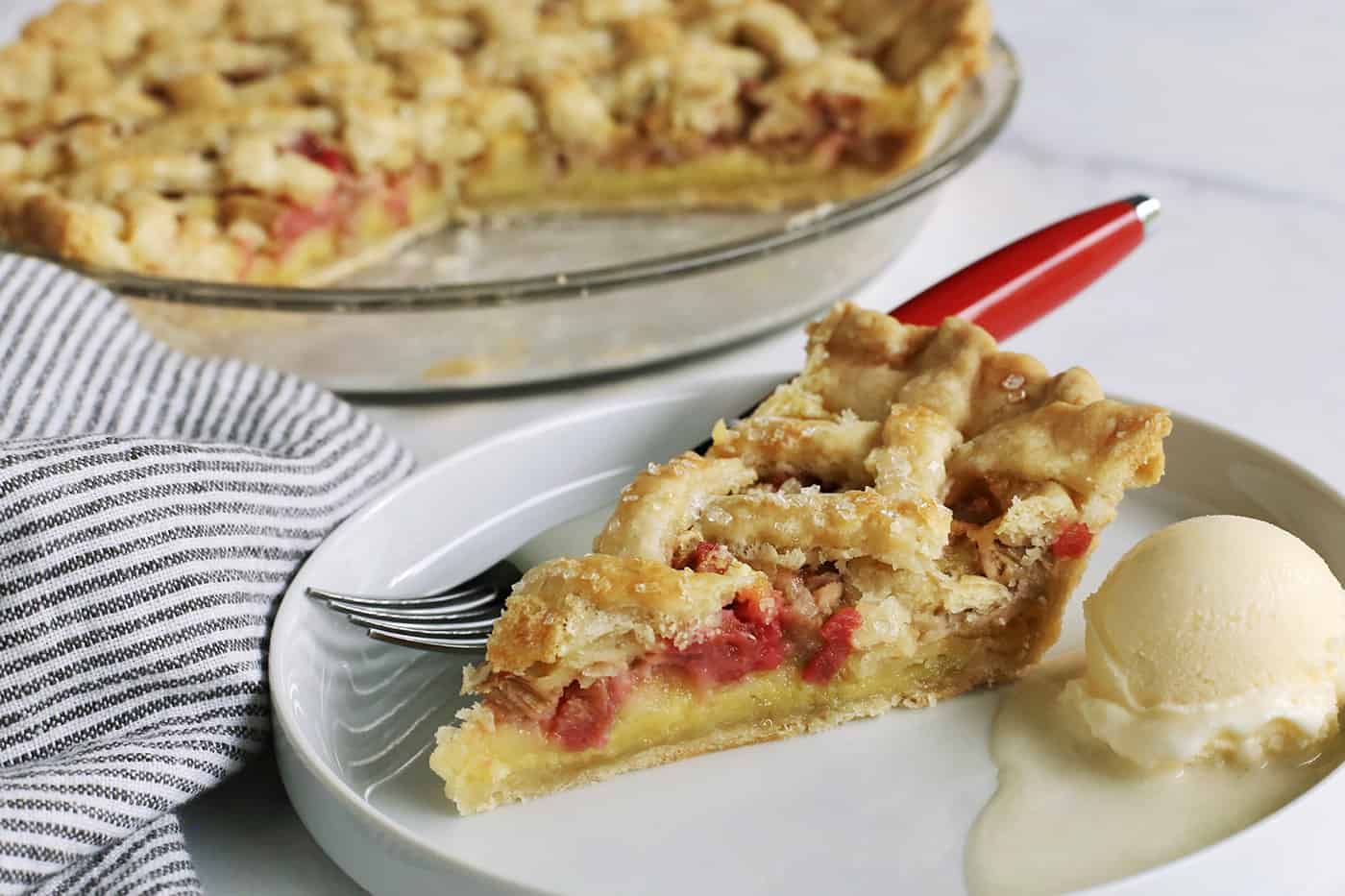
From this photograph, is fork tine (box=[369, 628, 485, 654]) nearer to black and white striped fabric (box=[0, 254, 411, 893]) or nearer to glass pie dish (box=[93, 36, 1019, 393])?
black and white striped fabric (box=[0, 254, 411, 893])

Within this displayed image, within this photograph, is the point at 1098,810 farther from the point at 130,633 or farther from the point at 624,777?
the point at 130,633

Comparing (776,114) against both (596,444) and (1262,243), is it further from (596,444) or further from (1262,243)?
(596,444)

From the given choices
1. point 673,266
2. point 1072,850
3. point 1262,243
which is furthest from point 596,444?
point 1262,243

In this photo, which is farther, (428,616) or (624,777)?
(428,616)

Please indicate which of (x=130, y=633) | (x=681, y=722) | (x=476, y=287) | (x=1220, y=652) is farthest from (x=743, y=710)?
(x=476, y=287)

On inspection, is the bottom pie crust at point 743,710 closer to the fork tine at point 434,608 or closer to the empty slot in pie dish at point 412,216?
the fork tine at point 434,608

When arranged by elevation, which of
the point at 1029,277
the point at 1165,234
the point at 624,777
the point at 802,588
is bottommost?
the point at 1165,234
